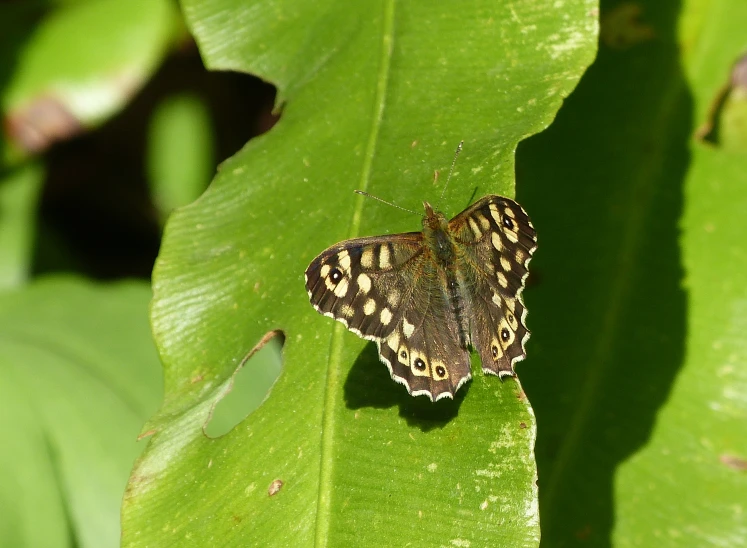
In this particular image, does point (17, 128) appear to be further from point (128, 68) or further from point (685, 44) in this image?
point (685, 44)

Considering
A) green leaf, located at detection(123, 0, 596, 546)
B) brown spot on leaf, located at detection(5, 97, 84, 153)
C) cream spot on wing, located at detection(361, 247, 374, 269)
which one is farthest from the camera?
brown spot on leaf, located at detection(5, 97, 84, 153)

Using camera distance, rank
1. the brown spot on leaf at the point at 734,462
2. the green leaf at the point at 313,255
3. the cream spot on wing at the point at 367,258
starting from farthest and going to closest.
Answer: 1. the brown spot on leaf at the point at 734,462
2. the cream spot on wing at the point at 367,258
3. the green leaf at the point at 313,255

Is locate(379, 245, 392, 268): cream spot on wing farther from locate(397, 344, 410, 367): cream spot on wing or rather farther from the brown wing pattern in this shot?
locate(397, 344, 410, 367): cream spot on wing

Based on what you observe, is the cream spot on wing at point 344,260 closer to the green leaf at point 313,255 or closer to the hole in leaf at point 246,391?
the green leaf at point 313,255

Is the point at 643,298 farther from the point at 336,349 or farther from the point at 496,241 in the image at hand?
the point at 336,349

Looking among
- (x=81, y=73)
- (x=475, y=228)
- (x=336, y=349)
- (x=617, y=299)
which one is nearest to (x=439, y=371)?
(x=336, y=349)

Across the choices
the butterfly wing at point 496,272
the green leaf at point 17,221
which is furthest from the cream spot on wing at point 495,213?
the green leaf at point 17,221

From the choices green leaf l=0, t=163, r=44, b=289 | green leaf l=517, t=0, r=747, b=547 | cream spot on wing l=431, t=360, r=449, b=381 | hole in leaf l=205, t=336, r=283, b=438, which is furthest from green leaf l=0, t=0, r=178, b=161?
cream spot on wing l=431, t=360, r=449, b=381
